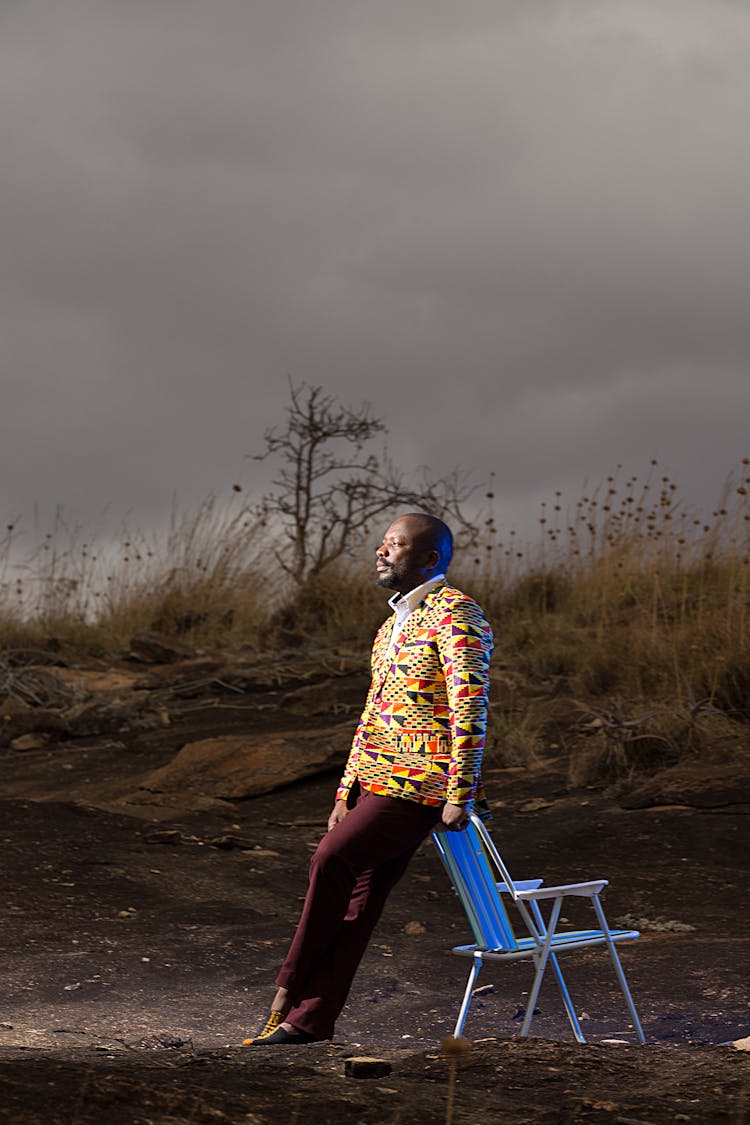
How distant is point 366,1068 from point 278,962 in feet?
9.65

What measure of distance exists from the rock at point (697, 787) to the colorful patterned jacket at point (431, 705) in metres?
5.48

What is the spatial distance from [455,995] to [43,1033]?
1799 millimetres

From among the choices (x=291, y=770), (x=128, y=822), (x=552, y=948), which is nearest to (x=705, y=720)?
(x=291, y=770)

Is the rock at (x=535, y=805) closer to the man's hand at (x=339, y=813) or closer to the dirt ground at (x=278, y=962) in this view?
the dirt ground at (x=278, y=962)

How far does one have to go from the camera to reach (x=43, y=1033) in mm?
5219

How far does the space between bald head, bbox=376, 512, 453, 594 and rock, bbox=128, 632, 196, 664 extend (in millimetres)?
11259

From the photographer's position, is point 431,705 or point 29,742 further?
point 29,742

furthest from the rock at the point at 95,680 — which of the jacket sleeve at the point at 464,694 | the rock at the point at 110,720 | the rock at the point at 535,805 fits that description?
the jacket sleeve at the point at 464,694

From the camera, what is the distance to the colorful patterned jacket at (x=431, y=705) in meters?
4.30

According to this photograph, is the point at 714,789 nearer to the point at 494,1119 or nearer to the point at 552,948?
the point at 552,948

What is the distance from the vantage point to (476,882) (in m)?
4.54

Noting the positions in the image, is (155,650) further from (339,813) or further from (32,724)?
(339,813)

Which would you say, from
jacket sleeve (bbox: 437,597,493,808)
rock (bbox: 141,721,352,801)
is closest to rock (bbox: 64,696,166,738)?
rock (bbox: 141,721,352,801)

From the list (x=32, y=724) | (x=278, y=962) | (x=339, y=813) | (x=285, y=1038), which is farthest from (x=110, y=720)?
(x=285, y=1038)
